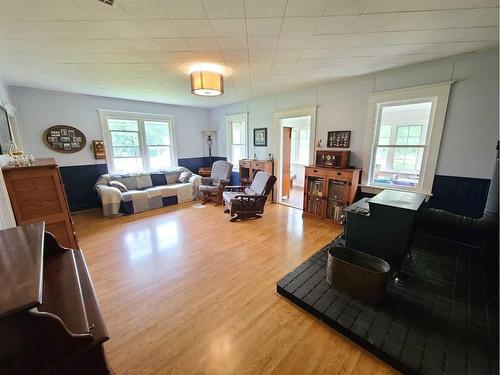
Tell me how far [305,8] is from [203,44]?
3.57 ft

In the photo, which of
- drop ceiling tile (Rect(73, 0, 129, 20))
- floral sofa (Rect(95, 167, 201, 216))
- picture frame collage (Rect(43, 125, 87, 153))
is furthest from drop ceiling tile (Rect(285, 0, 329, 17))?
picture frame collage (Rect(43, 125, 87, 153))

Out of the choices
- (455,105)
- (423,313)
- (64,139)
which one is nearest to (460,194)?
(455,105)

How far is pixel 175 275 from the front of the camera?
2354 mm

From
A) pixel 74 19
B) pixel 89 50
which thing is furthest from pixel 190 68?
pixel 74 19

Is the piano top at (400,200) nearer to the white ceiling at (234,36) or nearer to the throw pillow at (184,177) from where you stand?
the white ceiling at (234,36)

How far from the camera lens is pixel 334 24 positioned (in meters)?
1.82

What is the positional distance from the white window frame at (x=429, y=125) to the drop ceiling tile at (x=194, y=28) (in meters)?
2.69

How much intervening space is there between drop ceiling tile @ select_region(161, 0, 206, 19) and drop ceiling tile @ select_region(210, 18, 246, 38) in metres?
0.15

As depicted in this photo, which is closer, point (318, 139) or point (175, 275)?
point (175, 275)

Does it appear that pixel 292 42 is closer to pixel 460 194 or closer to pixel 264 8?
pixel 264 8

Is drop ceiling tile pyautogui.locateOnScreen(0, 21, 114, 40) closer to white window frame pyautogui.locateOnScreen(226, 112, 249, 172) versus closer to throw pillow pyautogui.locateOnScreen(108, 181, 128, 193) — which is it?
throw pillow pyautogui.locateOnScreen(108, 181, 128, 193)

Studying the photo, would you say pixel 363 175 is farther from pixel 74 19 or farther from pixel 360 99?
pixel 74 19

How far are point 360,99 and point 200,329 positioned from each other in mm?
3836

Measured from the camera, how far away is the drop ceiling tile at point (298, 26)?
5.71 ft
